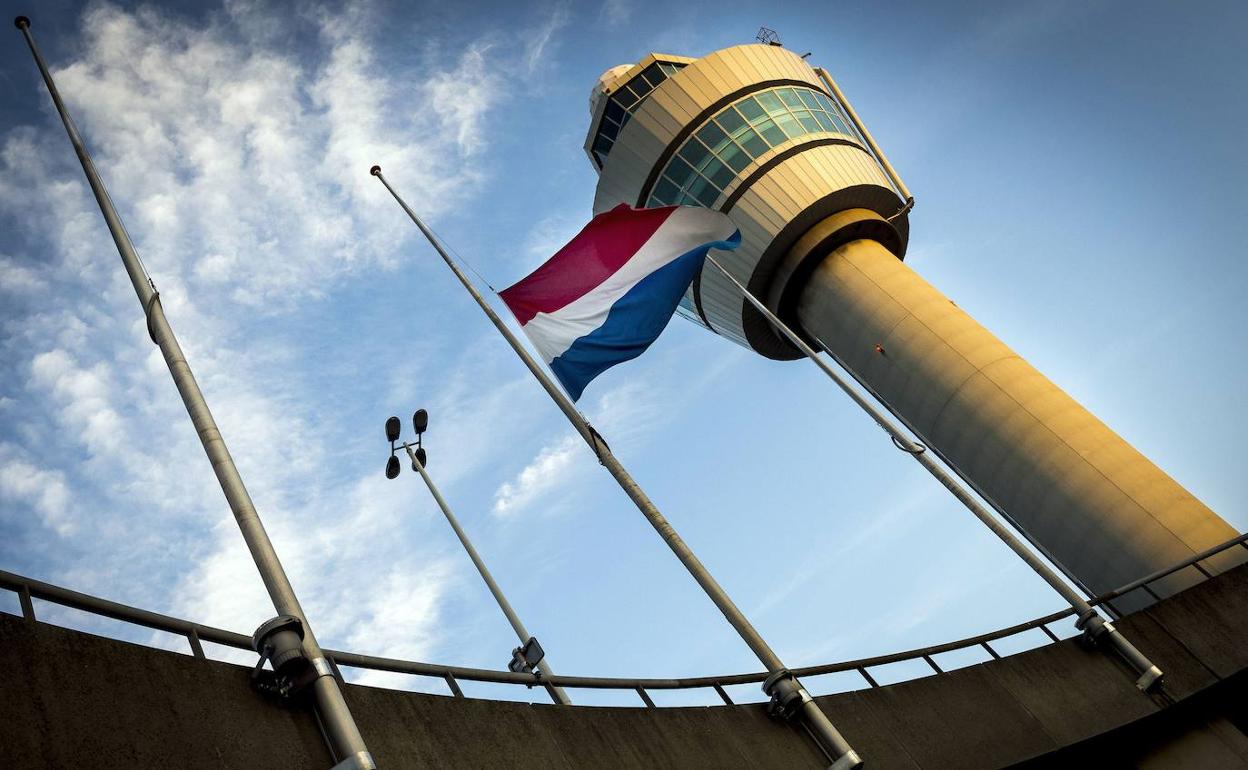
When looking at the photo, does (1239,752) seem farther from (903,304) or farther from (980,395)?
(903,304)

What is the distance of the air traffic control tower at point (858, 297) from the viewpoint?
27.6 m

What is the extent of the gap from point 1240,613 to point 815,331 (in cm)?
2265

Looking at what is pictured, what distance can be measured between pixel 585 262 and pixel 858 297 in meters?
22.2

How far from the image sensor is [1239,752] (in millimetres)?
15266

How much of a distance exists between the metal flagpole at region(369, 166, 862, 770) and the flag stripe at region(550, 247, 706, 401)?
1.65 feet

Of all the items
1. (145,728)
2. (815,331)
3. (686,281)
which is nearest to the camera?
(145,728)

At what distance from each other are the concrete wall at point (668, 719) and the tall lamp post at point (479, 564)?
1.67 m

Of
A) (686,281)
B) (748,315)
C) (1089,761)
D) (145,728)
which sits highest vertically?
(748,315)

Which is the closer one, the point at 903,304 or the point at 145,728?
the point at 145,728

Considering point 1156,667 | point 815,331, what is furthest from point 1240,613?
point 815,331

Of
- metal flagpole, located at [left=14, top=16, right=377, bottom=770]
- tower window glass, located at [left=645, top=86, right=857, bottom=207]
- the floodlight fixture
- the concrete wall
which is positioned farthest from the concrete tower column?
metal flagpole, located at [left=14, top=16, right=377, bottom=770]

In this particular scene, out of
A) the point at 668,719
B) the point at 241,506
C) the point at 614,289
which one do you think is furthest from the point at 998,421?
the point at 241,506


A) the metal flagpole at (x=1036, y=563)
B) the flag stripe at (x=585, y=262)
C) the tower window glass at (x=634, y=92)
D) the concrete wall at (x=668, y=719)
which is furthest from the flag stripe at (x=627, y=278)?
the tower window glass at (x=634, y=92)

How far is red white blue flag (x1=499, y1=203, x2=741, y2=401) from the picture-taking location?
15.1 m
